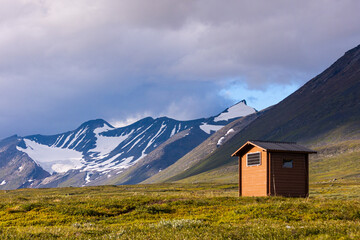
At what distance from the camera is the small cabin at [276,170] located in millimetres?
48438

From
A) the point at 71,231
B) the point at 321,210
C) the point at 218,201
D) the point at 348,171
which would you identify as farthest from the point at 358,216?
the point at 348,171

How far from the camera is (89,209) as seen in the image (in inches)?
1346

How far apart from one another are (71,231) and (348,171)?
190 m

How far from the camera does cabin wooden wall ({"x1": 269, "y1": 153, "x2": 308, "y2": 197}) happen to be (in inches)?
1905

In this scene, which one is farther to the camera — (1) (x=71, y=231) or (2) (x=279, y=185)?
(2) (x=279, y=185)

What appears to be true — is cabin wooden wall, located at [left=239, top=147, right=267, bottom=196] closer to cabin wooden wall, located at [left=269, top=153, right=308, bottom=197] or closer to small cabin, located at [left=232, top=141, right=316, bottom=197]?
small cabin, located at [left=232, top=141, right=316, bottom=197]

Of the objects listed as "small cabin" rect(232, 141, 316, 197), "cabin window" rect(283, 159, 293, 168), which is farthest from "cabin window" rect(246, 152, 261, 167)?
"cabin window" rect(283, 159, 293, 168)

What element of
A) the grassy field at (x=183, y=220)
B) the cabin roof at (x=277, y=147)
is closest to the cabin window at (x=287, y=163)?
the cabin roof at (x=277, y=147)

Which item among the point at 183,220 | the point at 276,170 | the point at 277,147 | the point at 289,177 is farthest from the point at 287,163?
the point at 183,220

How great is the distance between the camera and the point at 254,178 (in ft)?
167

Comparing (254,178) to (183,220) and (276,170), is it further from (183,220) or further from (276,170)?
(183,220)

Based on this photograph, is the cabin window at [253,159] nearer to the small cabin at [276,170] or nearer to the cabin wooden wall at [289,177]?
the small cabin at [276,170]

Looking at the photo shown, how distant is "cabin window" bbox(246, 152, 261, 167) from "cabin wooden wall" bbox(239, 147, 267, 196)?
37 centimetres

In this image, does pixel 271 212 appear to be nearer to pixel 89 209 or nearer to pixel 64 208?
pixel 89 209
